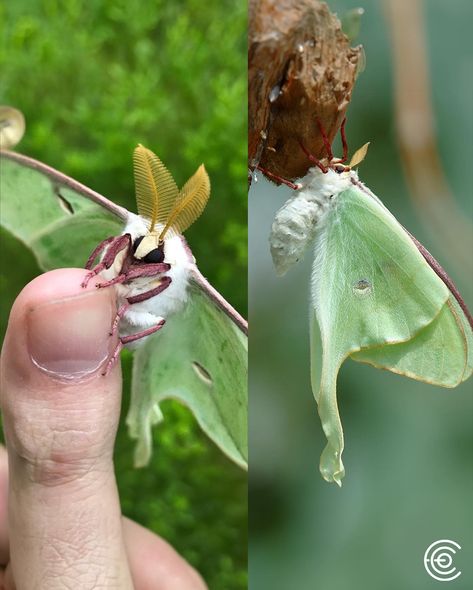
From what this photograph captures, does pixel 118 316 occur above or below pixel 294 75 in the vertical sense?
below

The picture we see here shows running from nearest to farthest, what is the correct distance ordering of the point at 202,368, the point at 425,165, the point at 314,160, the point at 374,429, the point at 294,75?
the point at 294,75, the point at 314,160, the point at 202,368, the point at 425,165, the point at 374,429

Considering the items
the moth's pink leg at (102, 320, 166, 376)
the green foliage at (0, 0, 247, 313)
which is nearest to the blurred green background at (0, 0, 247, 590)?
the green foliage at (0, 0, 247, 313)

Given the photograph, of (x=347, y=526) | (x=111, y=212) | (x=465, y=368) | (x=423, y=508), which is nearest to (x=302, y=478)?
(x=347, y=526)

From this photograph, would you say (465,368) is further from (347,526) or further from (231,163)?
(231,163)

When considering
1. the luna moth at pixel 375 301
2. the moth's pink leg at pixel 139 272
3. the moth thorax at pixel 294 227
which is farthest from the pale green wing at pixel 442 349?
the moth's pink leg at pixel 139 272

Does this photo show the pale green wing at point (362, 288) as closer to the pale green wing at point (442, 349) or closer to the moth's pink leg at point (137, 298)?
the pale green wing at point (442, 349)

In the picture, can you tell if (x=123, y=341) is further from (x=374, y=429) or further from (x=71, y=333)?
(x=374, y=429)

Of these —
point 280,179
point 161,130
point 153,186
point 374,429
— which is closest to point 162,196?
point 153,186
